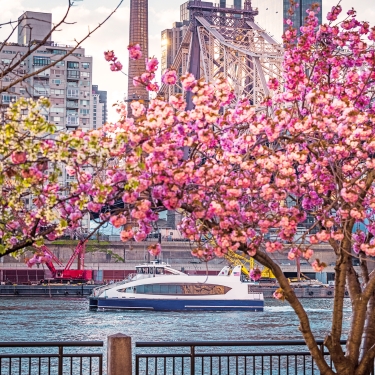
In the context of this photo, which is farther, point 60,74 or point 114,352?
point 60,74

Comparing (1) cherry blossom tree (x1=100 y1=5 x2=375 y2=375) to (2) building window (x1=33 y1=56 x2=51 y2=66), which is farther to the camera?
(2) building window (x1=33 y1=56 x2=51 y2=66)

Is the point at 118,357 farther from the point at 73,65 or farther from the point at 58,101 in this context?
the point at 58,101

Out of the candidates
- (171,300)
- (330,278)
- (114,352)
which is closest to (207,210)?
(114,352)

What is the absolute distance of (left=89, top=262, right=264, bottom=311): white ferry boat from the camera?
67625 mm

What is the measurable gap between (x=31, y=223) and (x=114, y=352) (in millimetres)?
3133

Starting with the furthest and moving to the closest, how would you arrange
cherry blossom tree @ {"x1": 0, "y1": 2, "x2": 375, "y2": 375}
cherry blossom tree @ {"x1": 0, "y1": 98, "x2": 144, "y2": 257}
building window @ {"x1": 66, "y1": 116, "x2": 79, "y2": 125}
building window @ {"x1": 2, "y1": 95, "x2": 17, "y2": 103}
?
building window @ {"x1": 66, "y1": 116, "x2": 79, "y2": 125}, building window @ {"x1": 2, "y1": 95, "x2": 17, "y2": 103}, cherry blossom tree @ {"x1": 0, "y1": 2, "x2": 375, "y2": 375}, cherry blossom tree @ {"x1": 0, "y1": 98, "x2": 144, "y2": 257}

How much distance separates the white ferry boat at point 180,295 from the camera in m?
67.6

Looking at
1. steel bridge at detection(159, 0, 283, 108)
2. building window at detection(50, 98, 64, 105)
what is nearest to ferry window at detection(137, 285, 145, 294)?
steel bridge at detection(159, 0, 283, 108)

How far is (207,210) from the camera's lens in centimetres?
1321

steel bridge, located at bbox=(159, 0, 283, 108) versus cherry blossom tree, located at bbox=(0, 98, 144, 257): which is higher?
steel bridge, located at bbox=(159, 0, 283, 108)

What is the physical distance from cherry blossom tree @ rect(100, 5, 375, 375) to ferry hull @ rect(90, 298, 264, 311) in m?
52.1

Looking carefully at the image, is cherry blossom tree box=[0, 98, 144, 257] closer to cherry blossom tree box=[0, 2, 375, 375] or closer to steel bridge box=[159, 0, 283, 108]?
cherry blossom tree box=[0, 2, 375, 375]

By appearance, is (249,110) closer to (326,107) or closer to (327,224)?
(326,107)

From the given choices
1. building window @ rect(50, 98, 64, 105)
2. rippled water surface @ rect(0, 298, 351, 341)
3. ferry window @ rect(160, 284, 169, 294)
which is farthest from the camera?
building window @ rect(50, 98, 64, 105)
